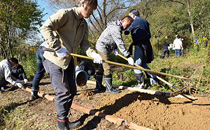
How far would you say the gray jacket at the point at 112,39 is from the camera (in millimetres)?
3184

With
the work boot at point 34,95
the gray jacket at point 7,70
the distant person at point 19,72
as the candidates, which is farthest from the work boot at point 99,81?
the distant person at point 19,72

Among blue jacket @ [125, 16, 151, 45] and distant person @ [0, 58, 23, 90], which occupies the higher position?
blue jacket @ [125, 16, 151, 45]

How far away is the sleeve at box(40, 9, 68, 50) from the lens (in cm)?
183

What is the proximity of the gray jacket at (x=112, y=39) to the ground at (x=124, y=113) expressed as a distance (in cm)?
116

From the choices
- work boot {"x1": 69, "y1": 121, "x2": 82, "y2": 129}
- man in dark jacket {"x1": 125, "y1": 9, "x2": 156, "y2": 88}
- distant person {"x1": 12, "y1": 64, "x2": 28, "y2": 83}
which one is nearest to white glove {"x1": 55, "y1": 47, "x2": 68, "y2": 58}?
work boot {"x1": 69, "y1": 121, "x2": 82, "y2": 129}

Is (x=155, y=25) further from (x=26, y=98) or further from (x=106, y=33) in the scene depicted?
(x=26, y=98)

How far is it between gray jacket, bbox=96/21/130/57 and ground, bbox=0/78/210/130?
1.16 m

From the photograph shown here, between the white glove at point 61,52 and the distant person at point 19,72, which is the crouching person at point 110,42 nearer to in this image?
the white glove at point 61,52

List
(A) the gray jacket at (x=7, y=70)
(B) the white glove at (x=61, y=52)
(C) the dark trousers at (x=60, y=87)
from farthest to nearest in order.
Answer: (A) the gray jacket at (x=7, y=70) → (C) the dark trousers at (x=60, y=87) → (B) the white glove at (x=61, y=52)

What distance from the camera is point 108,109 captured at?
2.81 m

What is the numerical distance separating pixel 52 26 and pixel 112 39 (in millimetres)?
1862

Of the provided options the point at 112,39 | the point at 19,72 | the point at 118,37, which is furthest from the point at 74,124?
the point at 19,72

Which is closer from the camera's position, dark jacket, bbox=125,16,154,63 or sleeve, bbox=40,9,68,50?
sleeve, bbox=40,9,68,50

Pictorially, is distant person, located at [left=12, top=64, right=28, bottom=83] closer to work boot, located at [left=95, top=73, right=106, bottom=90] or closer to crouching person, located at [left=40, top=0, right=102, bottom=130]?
work boot, located at [left=95, top=73, right=106, bottom=90]
